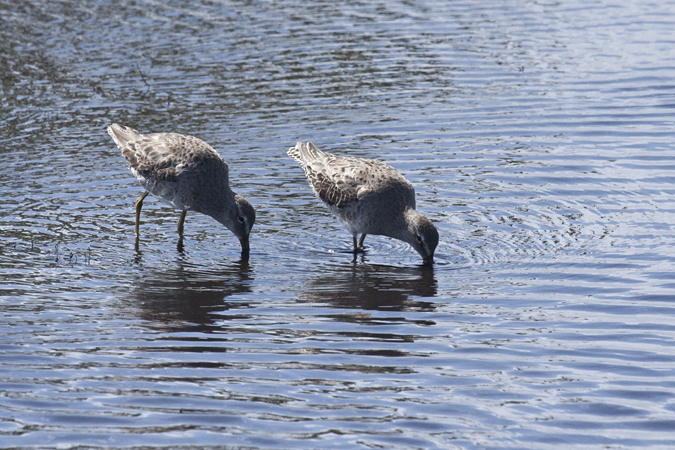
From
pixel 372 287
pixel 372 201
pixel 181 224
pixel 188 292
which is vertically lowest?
pixel 188 292

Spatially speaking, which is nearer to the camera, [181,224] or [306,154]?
[181,224]

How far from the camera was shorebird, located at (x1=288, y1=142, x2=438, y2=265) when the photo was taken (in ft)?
38.1

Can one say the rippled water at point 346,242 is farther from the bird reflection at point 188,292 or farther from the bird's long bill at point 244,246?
the bird's long bill at point 244,246

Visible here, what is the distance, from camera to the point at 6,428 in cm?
710

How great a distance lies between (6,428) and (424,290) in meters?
4.93

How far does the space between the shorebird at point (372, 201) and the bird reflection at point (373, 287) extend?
1.47 ft

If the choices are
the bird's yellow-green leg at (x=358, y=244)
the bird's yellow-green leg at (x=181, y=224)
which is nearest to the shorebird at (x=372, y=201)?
the bird's yellow-green leg at (x=358, y=244)

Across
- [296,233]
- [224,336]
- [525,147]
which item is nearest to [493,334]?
[224,336]

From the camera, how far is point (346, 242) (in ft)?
41.4

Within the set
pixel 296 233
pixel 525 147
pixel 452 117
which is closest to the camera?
pixel 296 233

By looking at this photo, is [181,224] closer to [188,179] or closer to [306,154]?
[188,179]

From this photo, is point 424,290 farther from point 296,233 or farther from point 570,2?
point 570,2

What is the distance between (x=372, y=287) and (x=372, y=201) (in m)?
1.58

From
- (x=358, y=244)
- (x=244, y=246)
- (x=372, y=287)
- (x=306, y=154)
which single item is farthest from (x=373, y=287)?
(x=306, y=154)
